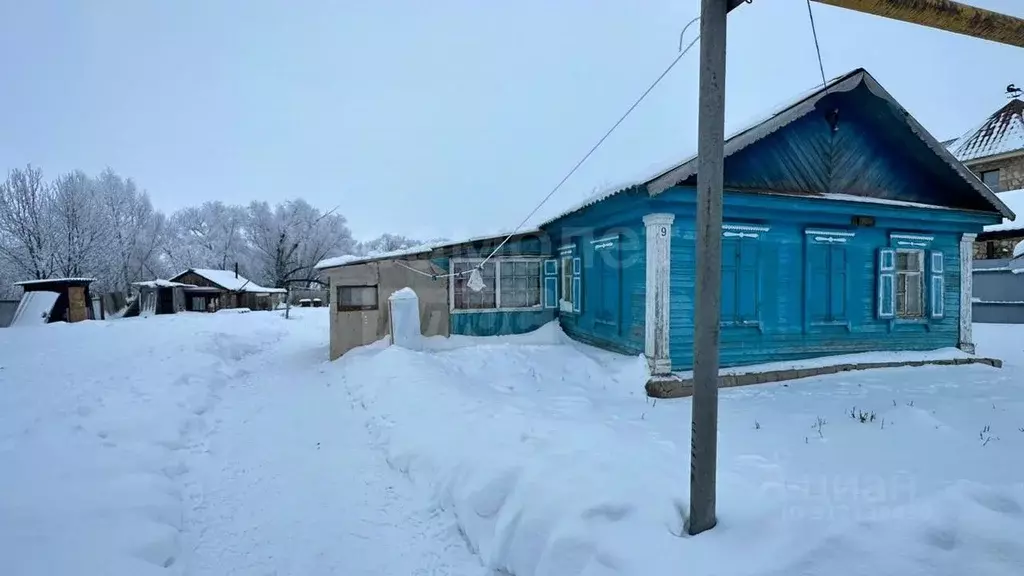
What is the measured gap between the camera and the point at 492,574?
319 cm

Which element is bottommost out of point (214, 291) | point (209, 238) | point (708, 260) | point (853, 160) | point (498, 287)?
point (214, 291)

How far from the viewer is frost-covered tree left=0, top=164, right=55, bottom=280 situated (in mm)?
28547

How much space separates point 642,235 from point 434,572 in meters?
6.55

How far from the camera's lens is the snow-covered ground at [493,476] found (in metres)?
2.85

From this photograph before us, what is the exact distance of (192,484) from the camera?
4559 mm

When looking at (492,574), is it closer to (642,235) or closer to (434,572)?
(434,572)

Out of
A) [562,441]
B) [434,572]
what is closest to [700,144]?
[562,441]

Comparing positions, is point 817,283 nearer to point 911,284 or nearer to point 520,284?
point 911,284

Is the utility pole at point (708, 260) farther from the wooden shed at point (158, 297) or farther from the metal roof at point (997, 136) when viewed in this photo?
the wooden shed at point (158, 297)

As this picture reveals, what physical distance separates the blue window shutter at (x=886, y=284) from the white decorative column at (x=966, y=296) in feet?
6.46

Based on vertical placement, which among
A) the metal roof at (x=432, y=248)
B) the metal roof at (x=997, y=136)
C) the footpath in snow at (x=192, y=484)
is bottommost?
the footpath in snow at (x=192, y=484)

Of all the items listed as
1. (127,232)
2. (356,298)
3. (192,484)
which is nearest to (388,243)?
(127,232)

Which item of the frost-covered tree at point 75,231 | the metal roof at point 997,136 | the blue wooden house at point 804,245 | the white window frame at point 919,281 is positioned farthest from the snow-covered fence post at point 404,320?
the frost-covered tree at point 75,231

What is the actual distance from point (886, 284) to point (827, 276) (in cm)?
148
